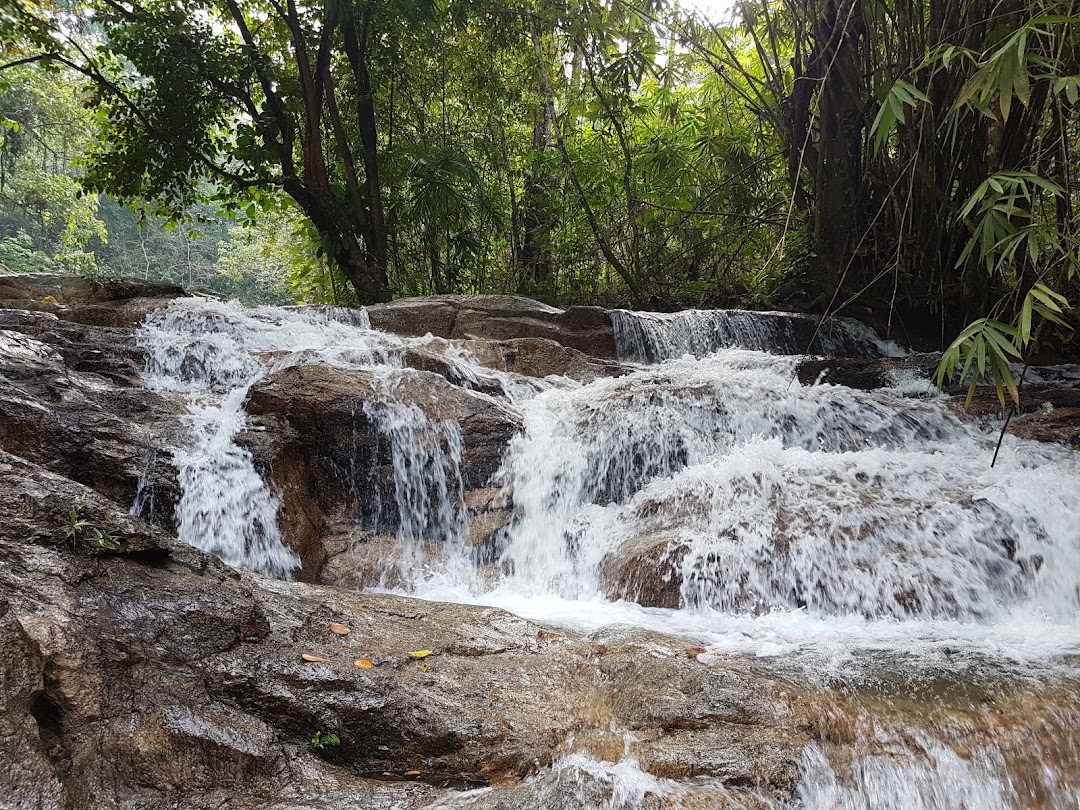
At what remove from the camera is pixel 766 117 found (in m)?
7.55

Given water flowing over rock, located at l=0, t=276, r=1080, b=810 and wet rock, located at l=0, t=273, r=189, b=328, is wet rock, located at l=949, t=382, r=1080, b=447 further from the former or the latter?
wet rock, located at l=0, t=273, r=189, b=328

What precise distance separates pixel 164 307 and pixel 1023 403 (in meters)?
7.34

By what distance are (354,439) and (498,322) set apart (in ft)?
10.9

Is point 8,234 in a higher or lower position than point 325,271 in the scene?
higher

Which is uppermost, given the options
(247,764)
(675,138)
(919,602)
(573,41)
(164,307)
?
(573,41)

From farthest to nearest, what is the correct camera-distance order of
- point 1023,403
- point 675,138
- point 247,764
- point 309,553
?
point 675,138
point 1023,403
point 309,553
point 247,764

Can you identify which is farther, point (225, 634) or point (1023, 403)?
point (1023, 403)

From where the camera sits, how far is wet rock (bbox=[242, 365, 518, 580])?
4273 mm

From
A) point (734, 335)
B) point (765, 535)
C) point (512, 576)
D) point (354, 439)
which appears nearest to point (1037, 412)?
point (765, 535)

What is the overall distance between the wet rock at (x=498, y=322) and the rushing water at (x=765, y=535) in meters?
1.48

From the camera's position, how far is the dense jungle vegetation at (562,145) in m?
6.14

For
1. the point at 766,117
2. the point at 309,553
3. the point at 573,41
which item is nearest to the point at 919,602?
the point at 309,553

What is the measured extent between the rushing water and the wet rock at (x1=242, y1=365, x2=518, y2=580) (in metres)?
0.04

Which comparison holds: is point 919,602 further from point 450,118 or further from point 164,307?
point 450,118
